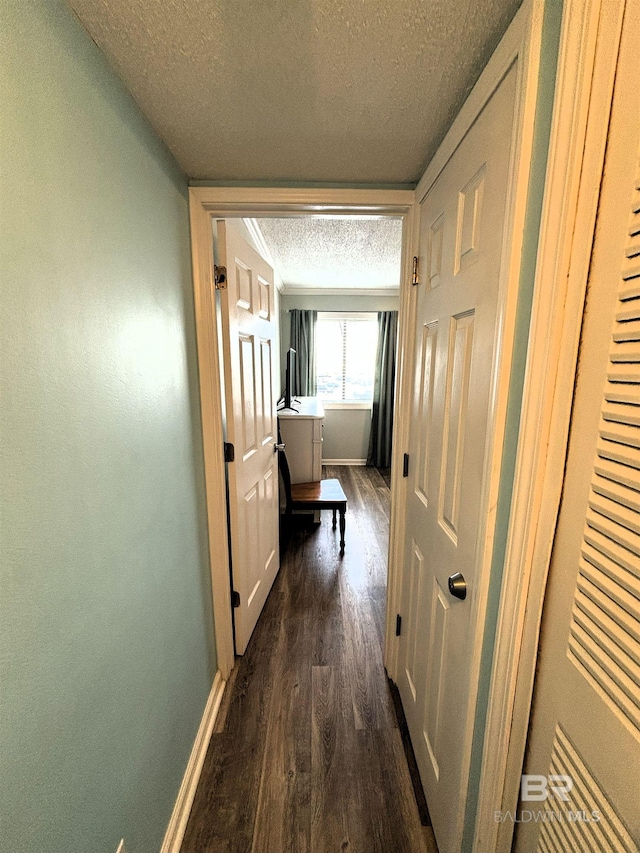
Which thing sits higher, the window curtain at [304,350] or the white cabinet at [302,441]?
the window curtain at [304,350]

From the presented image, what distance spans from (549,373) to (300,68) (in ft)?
2.83

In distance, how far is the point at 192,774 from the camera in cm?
120

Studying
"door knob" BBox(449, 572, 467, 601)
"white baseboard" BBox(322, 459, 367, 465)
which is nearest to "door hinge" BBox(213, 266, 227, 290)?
"door knob" BBox(449, 572, 467, 601)

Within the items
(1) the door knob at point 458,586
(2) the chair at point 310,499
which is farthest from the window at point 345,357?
(1) the door knob at point 458,586

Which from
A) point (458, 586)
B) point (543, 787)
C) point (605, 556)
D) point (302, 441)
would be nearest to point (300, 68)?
point (605, 556)

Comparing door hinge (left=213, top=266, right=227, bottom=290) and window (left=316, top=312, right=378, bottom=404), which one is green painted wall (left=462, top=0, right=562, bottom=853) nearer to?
door hinge (left=213, top=266, right=227, bottom=290)

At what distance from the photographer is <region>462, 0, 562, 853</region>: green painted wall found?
566 mm

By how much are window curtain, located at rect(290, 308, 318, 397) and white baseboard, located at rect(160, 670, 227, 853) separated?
3.63m

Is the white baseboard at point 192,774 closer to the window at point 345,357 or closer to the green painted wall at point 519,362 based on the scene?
the green painted wall at point 519,362

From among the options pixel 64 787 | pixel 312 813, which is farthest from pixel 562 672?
pixel 312 813

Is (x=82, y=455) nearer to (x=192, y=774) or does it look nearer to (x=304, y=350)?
(x=192, y=774)

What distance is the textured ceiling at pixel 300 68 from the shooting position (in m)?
0.64

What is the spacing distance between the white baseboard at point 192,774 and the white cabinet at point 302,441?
172 centimetres

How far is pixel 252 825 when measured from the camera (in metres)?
1.11
